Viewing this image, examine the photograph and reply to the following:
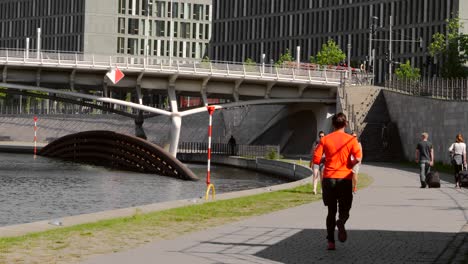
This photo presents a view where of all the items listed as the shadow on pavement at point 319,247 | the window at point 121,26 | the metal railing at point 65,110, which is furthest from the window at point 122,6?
the shadow on pavement at point 319,247

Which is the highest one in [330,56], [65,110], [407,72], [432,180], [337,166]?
[330,56]

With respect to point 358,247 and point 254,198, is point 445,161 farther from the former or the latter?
point 358,247

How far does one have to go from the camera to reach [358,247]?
16672mm

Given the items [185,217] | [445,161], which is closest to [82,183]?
[445,161]

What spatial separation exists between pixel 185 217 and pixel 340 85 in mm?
64618

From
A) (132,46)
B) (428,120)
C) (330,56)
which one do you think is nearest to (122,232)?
(428,120)

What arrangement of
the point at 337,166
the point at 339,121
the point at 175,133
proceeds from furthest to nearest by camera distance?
1. the point at 175,133
2. the point at 339,121
3. the point at 337,166

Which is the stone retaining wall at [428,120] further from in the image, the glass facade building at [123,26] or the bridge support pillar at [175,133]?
the glass facade building at [123,26]

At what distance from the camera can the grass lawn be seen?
15.5 meters

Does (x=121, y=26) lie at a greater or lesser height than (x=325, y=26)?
greater

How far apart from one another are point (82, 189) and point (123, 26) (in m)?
122

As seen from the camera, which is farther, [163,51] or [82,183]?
[163,51]

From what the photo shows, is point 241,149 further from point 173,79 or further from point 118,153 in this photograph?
point 118,153

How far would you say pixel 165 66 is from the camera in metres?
81.4
